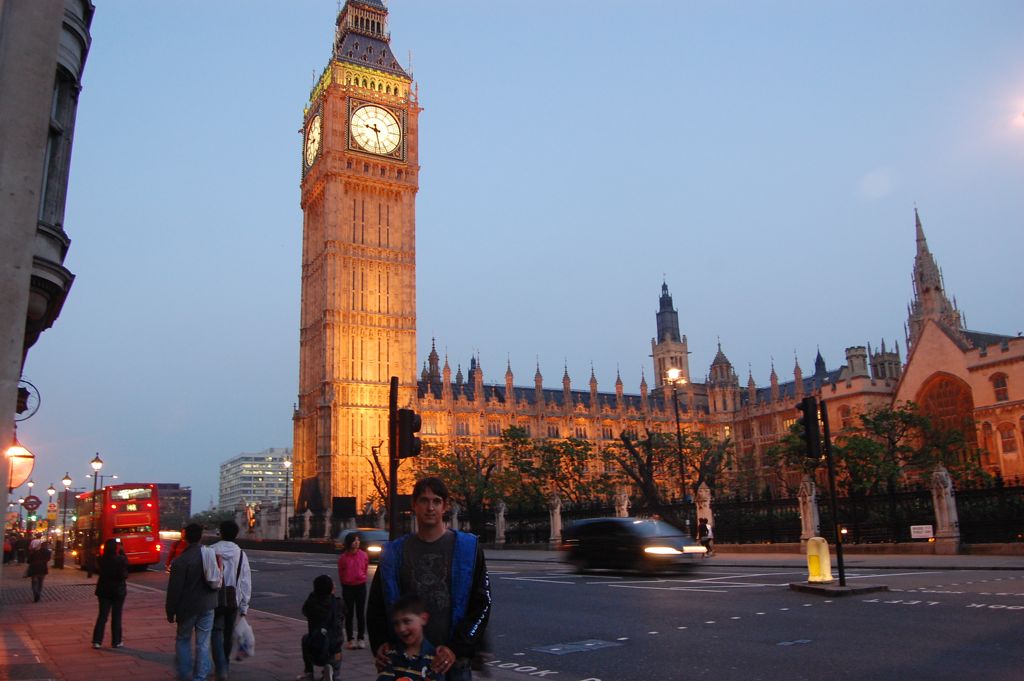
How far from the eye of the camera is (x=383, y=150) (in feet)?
275

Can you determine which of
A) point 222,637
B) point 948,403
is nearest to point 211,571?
point 222,637

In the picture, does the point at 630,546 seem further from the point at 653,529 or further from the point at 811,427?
the point at 811,427

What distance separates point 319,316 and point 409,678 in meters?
78.7

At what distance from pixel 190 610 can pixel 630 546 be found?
14724 millimetres

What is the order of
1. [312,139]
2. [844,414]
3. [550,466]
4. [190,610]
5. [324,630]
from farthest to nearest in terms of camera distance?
1. [312,139]
2. [844,414]
3. [550,466]
4. [190,610]
5. [324,630]

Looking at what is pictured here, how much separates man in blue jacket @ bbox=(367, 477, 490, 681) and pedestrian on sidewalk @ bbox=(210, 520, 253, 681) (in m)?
5.09

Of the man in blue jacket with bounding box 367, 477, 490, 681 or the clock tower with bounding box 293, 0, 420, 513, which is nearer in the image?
the man in blue jacket with bounding box 367, 477, 490, 681

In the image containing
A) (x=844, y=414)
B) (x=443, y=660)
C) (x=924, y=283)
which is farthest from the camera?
(x=924, y=283)

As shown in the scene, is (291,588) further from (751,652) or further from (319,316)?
(319,316)

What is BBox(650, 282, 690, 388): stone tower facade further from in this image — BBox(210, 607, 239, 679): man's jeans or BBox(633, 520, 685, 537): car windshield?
BBox(210, 607, 239, 679): man's jeans

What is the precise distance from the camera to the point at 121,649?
11.5 meters

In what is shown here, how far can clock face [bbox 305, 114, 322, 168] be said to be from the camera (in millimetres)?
84812

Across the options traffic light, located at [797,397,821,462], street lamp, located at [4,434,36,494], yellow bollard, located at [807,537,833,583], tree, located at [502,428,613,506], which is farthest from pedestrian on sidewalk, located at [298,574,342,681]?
tree, located at [502,428,613,506]

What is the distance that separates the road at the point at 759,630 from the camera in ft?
28.7
